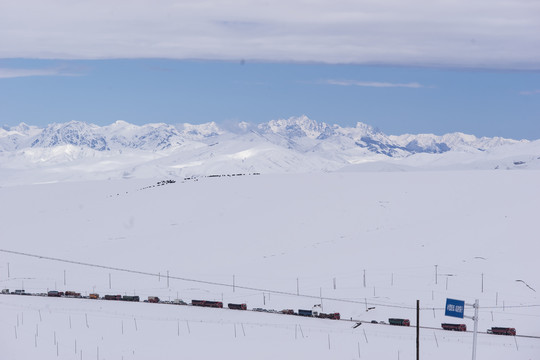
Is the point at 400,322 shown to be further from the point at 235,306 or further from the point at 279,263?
the point at 279,263

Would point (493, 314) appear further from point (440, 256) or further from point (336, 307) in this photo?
point (440, 256)

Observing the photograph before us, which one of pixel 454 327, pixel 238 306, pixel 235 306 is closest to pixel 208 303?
pixel 235 306

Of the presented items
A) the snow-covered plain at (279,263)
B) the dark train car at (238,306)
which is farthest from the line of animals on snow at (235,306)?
the snow-covered plain at (279,263)

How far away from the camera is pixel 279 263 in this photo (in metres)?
93.5

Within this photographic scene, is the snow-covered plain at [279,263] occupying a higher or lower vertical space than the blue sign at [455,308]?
lower

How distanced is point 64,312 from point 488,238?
2039 inches

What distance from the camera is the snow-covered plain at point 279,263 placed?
57969 mm

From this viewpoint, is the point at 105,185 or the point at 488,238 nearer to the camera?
the point at 488,238

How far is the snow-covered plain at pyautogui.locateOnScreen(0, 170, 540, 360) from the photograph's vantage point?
190ft

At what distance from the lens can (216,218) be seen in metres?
119

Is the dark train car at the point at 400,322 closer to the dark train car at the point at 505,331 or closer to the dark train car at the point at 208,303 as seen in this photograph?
the dark train car at the point at 505,331

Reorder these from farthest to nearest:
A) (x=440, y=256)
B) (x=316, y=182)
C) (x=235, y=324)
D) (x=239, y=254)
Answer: (x=316, y=182), (x=239, y=254), (x=440, y=256), (x=235, y=324)

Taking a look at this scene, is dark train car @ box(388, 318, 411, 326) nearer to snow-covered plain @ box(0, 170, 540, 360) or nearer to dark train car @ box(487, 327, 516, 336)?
snow-covered plain @ box(0, 170, 540, 360)

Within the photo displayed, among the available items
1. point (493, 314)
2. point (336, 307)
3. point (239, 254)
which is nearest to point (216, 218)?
point (239, 254)
